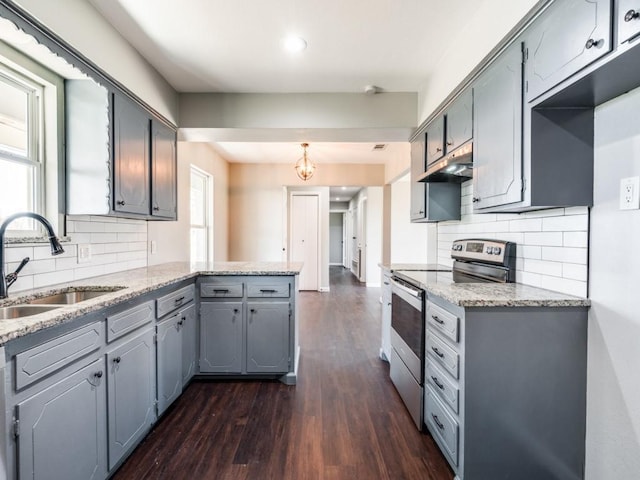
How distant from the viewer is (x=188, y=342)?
7.77ft

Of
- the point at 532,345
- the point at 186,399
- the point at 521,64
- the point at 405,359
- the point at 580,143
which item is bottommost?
the point at 186,399

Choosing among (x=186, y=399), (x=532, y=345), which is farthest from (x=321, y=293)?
(x=532, y=345)

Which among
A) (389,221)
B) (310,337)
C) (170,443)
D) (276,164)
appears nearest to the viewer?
(170,443)

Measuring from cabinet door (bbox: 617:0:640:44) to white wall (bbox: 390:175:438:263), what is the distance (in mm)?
5252

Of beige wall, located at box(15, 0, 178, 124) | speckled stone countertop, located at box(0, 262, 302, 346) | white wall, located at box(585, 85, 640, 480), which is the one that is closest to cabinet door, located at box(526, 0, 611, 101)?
white wall, located at box(585, 85, 640, 480)

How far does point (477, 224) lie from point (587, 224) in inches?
37.1

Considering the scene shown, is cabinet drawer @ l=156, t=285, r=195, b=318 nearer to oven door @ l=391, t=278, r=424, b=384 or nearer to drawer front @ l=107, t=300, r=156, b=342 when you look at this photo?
drawer front @ l=107, t=300, r=156, b=342

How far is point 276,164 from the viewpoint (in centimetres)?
570

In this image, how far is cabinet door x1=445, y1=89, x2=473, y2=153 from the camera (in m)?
1.92

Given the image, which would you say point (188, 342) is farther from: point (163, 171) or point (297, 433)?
point (163, 171)

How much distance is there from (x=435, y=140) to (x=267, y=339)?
211 cm

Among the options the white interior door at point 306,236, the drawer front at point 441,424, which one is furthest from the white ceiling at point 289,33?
the white interior door at point 306,236

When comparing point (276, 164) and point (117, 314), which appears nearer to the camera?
point (117, 314)

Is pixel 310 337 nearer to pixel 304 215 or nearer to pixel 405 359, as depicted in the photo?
pixel 405 359
